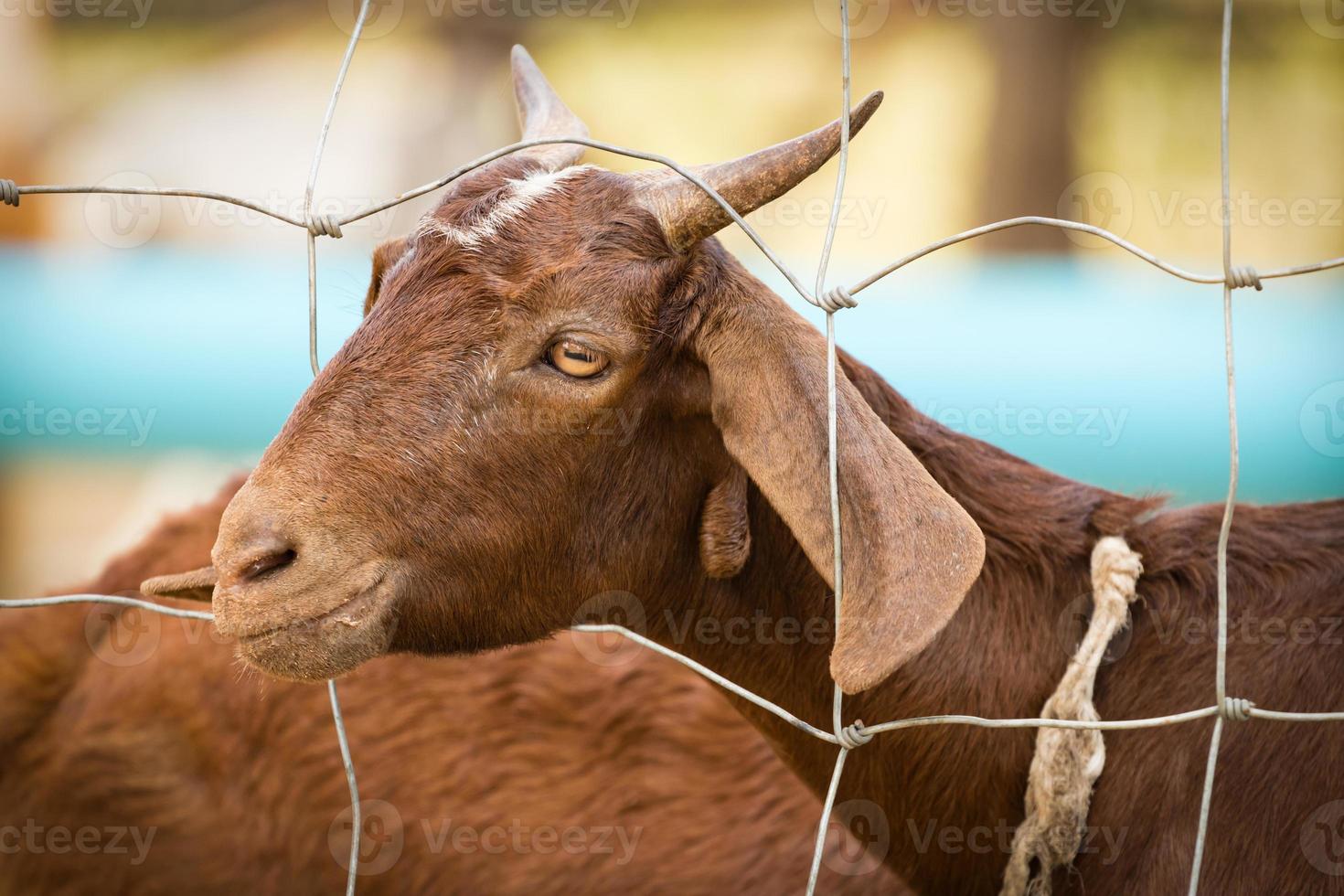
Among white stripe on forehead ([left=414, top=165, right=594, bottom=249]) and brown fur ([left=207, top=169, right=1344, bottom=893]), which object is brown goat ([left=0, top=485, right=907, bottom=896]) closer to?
brown fur ([left=207, top=169, right=1344, bottom=893])

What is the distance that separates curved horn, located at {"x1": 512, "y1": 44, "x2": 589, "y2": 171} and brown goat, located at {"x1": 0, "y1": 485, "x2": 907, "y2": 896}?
1.39m

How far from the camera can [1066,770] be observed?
214 centimetres

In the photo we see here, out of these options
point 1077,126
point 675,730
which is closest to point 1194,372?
point 1077,126

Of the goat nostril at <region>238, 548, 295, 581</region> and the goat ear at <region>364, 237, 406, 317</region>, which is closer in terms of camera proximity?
the goat nostril at <region>238, 548, 295, 581</region>

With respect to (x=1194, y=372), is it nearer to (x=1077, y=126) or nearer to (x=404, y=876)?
(x=1077, y=126)

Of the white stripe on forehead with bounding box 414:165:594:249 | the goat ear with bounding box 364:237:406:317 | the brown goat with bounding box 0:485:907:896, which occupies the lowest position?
the brown goat with bounding box 0:485:907:896

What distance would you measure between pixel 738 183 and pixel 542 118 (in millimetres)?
725

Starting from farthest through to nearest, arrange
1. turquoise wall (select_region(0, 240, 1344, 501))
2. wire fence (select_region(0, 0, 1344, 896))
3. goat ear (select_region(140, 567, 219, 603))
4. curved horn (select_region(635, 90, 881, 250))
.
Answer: turquoise wall (select_region(0, 240, 1344, 501)), goat ear (select_region(140, 567, 219, 603)), curved horn (select_region(635, 90, 881, 250)), wire fence (select_region(0, 0, 1344, 896))

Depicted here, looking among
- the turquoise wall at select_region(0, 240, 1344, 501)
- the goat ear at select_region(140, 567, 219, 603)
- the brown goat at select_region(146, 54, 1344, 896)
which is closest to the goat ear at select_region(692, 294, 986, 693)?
the brown goat at select_region(146, 54, 1344, 896)

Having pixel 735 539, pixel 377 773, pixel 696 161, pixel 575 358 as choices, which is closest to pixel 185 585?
pixel 575 358

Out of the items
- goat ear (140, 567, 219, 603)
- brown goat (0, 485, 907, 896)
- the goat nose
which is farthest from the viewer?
brown goat (0, 485, 907, 896)

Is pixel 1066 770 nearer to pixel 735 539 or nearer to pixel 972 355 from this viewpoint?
pixel 735 539

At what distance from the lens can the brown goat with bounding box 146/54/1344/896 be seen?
1.89 m

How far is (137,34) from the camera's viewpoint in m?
8.09
